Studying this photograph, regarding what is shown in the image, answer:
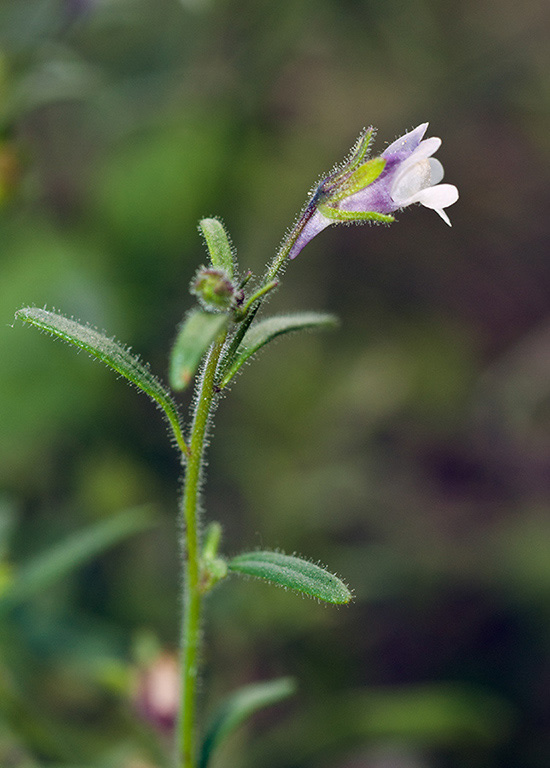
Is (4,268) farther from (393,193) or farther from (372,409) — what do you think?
(393,193)

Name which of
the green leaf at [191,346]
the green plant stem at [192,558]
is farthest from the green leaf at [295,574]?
the green leaf at [191,346]

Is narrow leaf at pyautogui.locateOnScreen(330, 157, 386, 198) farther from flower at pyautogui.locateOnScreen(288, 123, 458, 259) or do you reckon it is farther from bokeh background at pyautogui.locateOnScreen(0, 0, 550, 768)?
bokeh background at pyautogui.locateOnScreen(0, 0, 550, 768)

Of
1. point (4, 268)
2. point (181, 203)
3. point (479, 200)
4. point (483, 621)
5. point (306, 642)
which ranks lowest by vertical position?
point (306, 642)

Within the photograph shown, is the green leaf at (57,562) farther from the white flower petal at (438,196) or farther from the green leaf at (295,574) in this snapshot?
the white flower petal at (438,196)

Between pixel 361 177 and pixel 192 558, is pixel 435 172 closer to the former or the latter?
pixel 361 177

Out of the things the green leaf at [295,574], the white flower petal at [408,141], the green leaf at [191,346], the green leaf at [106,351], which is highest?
the white flower petal at [408,141]

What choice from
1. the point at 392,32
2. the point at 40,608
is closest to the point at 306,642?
the point at 40,608

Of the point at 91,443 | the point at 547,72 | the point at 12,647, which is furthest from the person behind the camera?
the point at 547,72
